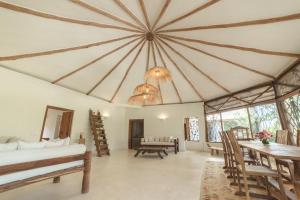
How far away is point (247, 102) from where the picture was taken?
21.2 ft

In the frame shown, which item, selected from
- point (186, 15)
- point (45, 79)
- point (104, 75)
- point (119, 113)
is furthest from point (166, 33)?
point (119, 113)

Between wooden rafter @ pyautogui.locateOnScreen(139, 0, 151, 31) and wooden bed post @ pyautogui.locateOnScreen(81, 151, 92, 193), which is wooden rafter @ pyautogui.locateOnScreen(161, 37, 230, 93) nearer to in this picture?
wooden rafter @ pyautogui.locateOnScreen(139, 0, 151, 31)

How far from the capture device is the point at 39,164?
6.86 feet

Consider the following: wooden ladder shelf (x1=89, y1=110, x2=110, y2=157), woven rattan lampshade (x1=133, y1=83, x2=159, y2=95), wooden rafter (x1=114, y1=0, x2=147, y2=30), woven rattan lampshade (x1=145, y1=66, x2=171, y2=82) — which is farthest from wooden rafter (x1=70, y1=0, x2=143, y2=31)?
wooden ladder shelf (x1=89, y1=110, x2=110, y2=157)

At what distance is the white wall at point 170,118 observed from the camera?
8.39 m

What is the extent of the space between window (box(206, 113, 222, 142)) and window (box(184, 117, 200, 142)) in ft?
2.07

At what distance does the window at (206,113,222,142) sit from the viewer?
301 inches

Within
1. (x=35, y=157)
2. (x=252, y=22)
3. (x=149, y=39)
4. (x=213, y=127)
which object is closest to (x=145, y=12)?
(x=149, y=39)

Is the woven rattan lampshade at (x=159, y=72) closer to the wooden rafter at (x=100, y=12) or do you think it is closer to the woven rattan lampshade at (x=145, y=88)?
the woven rattan lampshade at (x=145, y=88)

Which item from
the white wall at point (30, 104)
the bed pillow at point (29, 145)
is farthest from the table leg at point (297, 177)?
the white wall at point (30, 104)

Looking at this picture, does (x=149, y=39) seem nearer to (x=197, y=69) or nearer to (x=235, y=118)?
(x=197, y=69)

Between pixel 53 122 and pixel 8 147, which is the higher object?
pixel 53 122

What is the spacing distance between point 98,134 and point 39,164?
16.3ft

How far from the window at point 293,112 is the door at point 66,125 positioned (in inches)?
324
